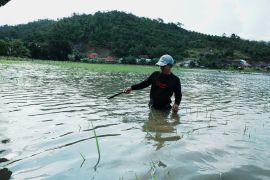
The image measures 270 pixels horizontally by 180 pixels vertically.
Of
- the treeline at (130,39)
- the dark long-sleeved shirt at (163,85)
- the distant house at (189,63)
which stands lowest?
the distant house at (189,63)

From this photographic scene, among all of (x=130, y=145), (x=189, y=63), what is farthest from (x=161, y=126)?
(x=189, y=63)

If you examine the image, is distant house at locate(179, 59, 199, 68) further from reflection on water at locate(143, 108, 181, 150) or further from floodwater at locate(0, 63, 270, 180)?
floodwater at locate(0, 63, 270, 180)

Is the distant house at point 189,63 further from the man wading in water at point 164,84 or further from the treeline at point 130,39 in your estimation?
the man wading in water at point 164,84

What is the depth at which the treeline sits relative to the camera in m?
148

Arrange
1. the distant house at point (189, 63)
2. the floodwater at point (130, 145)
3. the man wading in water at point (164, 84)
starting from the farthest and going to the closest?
the distant house at point (189, 63), the man wading in water at point (164, 84), the floodwater at point (130, 145)

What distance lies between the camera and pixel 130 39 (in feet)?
509

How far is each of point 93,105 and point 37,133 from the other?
444 cm

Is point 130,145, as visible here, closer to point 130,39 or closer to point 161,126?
point 161,126

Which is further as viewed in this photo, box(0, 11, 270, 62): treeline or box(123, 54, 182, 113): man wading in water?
box(0, 11, 270, 62): treeline


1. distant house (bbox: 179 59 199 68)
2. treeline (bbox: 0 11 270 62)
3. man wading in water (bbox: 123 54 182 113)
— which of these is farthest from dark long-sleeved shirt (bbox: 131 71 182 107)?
treeline (bbox: 0 11 270 62)

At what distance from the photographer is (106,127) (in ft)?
24.3

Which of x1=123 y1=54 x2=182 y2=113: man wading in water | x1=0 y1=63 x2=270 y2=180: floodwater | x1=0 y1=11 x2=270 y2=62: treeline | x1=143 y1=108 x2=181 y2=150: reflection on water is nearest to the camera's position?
x1=0 y1=63 x2=270 y2=180: floodwater

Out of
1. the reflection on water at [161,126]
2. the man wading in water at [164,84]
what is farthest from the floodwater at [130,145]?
the man wading in water at [164,84]

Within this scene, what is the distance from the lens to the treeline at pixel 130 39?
148 meters
